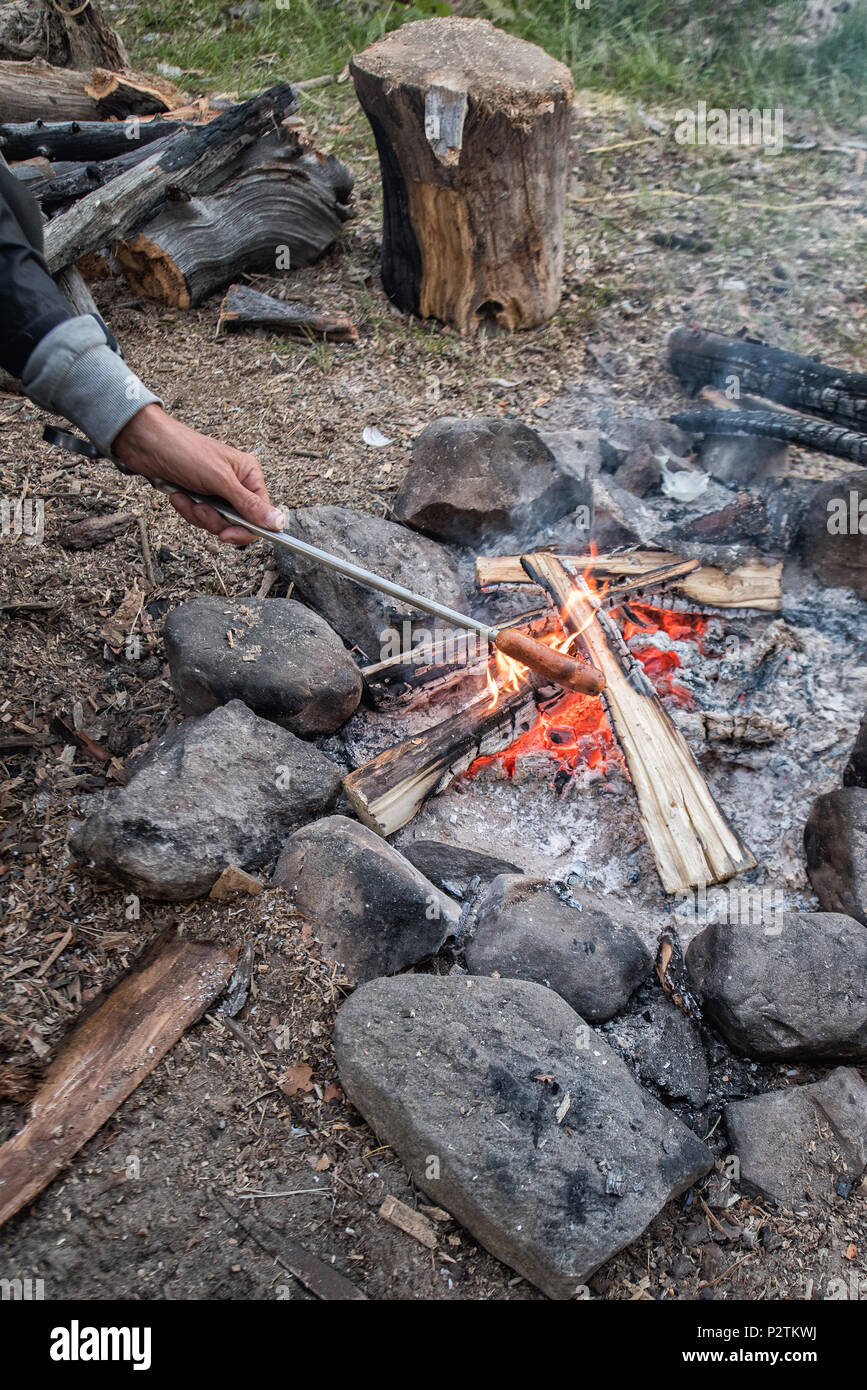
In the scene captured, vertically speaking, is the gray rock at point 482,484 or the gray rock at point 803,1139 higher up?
the gray rock at point 482,484

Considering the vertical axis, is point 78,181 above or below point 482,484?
above

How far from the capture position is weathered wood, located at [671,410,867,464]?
3.97 metres

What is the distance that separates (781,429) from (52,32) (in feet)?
17.7

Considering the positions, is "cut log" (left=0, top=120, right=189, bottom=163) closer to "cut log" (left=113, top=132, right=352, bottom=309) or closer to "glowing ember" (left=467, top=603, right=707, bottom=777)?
"cut log" (left=113, top=132, right=352, bottom=309)

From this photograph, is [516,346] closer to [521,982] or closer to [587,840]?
[587,840]

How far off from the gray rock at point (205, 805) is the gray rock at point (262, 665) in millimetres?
133

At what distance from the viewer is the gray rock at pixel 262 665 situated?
10.5 ft

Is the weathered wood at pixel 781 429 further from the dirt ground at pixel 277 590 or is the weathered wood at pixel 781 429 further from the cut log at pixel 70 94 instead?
the cut log at pixel 70 94

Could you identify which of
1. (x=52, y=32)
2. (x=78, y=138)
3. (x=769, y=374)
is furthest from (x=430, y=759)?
(x=52, y=32)

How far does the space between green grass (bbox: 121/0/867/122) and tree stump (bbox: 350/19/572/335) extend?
2867 millimetres

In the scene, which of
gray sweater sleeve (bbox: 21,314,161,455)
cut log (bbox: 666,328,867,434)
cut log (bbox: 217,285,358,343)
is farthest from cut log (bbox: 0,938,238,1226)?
cut log (bbox: 217,285,358,343)

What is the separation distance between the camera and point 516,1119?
2203 mm

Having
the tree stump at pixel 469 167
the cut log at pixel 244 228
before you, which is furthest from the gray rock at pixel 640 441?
the cut log at pixel 244 228

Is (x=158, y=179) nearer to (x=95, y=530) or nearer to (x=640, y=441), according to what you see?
(x=95, y=530)
